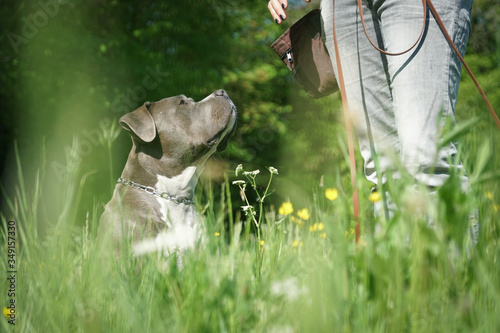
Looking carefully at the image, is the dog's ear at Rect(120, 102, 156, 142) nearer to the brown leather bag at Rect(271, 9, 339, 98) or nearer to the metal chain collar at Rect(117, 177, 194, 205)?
the metal chain collar at Rect(117, 177, 194, 205)

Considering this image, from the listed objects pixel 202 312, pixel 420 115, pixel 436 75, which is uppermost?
pixel 436 75

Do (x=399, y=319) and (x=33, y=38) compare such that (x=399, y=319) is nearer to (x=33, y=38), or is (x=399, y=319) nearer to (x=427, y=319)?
(x=427, y=319)

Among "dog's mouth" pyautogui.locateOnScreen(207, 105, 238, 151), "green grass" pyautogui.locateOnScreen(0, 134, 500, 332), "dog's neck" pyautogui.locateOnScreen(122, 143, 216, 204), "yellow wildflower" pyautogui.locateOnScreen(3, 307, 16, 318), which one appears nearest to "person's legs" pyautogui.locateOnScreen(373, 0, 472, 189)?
"green grass" pyautogui.locateOnScreen(0, 134, 500, 332)

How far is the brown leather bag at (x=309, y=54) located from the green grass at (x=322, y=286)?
1.14 metres

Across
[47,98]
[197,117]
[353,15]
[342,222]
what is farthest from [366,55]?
[47,98]

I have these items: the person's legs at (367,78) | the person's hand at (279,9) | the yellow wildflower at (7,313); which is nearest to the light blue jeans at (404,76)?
the person's legs at (367,78)

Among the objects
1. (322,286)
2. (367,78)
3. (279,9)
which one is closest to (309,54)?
(279,9)

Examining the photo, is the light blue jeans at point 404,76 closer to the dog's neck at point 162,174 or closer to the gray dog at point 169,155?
the gray dog at point 169,155

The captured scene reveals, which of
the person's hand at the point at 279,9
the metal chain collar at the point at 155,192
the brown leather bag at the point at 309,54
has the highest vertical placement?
the person's hand at the point at 279,9

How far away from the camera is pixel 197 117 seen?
3738 mm

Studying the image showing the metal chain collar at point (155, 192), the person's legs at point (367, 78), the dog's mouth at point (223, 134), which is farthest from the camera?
the dog's mouth at point (223, 134)

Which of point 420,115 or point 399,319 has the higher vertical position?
point 420,115

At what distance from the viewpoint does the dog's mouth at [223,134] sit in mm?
3666

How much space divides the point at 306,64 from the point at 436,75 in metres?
0.89
